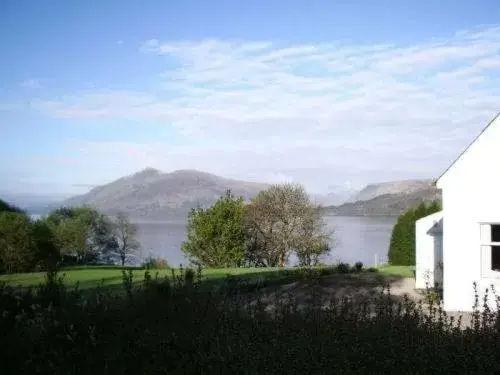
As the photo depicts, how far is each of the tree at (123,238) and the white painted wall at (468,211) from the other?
136 feet

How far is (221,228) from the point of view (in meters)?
34.4

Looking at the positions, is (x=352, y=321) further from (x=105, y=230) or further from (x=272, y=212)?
(x=105, y=230)

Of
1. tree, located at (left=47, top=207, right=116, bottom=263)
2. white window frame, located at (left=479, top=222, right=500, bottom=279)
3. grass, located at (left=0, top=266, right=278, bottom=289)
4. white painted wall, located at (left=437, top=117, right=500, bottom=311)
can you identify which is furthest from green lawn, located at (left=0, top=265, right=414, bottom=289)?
tree, located at (left=47, top=207, right=116, bottom=263)

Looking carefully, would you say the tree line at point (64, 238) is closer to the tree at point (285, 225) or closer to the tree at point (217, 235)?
the tree at point (217, 235)

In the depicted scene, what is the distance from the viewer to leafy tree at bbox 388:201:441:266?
29.7 metres

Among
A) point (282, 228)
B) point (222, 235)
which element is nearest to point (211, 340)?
point (222, 235)

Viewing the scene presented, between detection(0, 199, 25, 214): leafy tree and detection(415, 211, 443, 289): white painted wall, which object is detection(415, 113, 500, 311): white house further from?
detection(0, 199, 25, 214): leafy tree

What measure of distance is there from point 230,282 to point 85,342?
37.1ft

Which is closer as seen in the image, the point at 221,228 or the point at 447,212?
the point at 447,212

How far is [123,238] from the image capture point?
52.7 m

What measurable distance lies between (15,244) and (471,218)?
2356 centimetres

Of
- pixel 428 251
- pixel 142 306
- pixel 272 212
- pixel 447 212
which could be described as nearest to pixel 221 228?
pixel 272 212

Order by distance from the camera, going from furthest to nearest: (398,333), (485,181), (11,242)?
(11,242) < (485,181) < (398,333)

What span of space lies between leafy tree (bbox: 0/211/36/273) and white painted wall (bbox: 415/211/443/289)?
20003 mm
